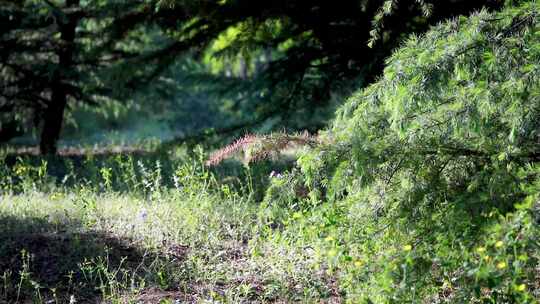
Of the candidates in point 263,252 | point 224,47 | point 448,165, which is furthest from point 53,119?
point 448,165

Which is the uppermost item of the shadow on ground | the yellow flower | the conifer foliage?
the conifer foliage

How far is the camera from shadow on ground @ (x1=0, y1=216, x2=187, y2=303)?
4332 mm

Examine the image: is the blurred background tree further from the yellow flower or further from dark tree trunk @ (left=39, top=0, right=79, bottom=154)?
the yellow flower

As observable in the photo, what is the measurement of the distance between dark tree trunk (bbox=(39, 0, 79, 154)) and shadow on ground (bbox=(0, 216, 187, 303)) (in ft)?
17.0


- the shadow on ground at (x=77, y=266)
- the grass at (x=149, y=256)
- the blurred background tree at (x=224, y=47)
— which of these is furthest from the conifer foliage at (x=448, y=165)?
the blurred background tree at (x=224, y=47)

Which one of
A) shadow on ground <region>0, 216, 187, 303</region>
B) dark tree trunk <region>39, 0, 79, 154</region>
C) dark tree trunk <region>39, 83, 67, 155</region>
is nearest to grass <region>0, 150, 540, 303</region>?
shadow on ground <region>0, 216, 187, 303</region>

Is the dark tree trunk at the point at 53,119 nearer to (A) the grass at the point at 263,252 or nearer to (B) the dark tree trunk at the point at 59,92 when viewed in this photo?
(B) the dark tree trunk at the point at 59,92

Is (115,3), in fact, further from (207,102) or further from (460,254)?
(207,102)

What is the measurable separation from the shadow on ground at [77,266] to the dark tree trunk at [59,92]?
17.0ft

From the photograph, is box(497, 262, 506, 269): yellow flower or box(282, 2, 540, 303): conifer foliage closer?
box(497, 262, 506, 269): yellow flower

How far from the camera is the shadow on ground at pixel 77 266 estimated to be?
4.33 meters

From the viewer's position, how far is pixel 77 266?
15.4 ft

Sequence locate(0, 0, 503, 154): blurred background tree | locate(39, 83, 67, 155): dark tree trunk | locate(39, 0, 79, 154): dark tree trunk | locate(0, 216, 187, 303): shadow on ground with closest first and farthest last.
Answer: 1. locate(0, 216, 187, 303): shadow on ground
2. locate(0, 0, 503, 154): blurred background tree
3. locate(39, 0, 79, 154): dark tree trunk
4. locate(39, 83, 67, 155): dark tree trunk

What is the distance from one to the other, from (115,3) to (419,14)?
11.3 ft
